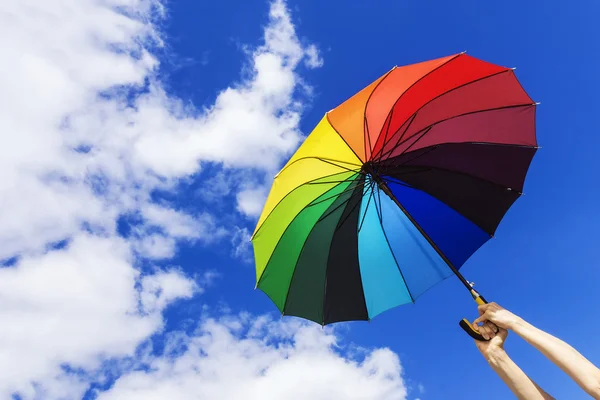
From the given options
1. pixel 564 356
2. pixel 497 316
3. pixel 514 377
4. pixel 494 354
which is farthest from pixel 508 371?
pixel 564 356

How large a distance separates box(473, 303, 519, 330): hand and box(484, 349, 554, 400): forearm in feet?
0.56

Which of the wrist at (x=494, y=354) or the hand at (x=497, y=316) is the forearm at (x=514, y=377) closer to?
the wrist at (x=494, y=354)

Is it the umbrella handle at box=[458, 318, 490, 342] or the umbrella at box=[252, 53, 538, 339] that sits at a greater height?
the umbrella at box=[252, 53, 538, 339]

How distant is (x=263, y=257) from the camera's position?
20.3ft

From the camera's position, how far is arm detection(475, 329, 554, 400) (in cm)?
219

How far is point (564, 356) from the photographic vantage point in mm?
1953

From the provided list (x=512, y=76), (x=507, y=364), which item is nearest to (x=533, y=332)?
(x=507, y=364)

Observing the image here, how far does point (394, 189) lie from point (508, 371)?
13.1 feet

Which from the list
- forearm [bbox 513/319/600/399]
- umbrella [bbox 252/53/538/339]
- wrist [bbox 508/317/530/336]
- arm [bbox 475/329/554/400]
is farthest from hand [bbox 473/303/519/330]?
umbrella [bbox 252/53/538/339]

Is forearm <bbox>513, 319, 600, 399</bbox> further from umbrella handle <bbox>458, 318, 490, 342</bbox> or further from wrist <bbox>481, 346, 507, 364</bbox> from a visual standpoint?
umbrella handle <bbox>458, 318, 490, 342</bbox>

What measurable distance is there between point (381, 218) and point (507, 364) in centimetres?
376

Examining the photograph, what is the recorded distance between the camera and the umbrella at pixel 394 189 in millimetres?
5512

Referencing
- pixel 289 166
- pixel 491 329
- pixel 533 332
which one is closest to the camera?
pixel 533 332

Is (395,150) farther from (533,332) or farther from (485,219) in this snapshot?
(533,332)
